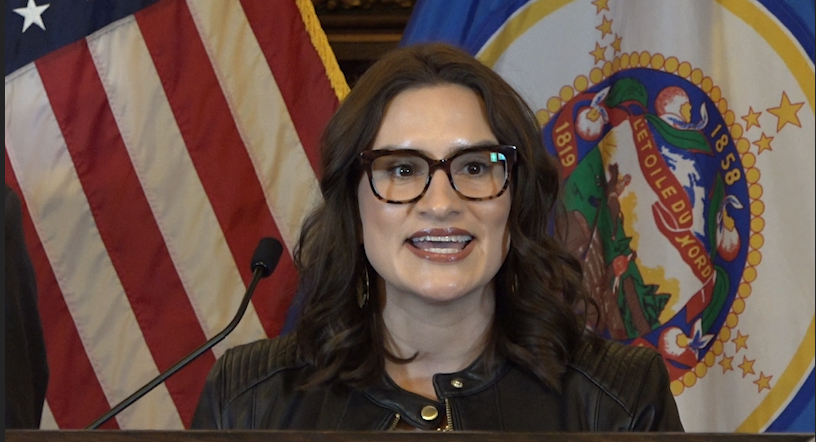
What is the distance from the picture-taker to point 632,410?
4.43 ft

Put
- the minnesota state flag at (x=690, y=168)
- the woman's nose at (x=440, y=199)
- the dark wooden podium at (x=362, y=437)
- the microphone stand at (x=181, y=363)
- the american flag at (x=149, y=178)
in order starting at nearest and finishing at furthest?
1. the dark wooden podium at (x=362, y=437)
2. the woman's nose at (x=440, y=199)
3. the microphone stand at (x=181, y=363)
4. the minnesota state flag at (x=690, y=168)
5. the american flag at (x=149, y=178)

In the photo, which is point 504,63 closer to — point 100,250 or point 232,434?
point 100,250

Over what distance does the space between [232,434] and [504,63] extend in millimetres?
1637

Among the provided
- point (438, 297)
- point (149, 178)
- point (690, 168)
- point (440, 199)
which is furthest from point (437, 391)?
point (149, 178)

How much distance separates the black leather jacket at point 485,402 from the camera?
4.42 ft

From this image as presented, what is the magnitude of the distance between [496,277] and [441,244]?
0.22 meters

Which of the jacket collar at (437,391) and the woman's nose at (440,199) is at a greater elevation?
the woman's nose at (440,199)

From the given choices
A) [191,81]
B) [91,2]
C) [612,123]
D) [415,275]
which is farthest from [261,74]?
[415,275]

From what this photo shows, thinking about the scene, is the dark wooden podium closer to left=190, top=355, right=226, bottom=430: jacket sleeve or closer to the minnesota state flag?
left=190, top=355, right=226, bottom=430: jacket sleeve

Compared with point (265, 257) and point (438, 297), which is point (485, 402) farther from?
point (265, 257)

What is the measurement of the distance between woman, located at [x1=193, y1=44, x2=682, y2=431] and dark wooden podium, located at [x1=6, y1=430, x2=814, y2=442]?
51 centimetres

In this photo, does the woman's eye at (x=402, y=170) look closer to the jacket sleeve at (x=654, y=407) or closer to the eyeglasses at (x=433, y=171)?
the eyeglasses at (x=433, y=171)

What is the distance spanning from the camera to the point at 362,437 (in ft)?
2.53

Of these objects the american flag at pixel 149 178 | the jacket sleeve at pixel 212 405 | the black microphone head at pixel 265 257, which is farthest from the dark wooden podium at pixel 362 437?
the american flag at pixel 149 178
